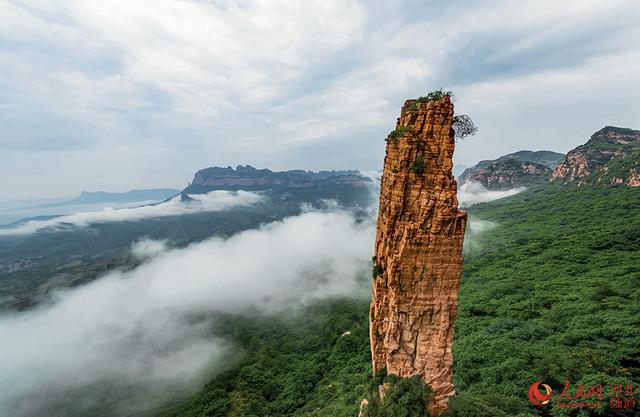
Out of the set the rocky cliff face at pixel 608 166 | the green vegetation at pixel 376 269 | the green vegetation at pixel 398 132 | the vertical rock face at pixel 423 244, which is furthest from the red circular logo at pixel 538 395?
the rocky cliff face at pixel 608 166

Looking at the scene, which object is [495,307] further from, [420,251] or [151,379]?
[151,379]

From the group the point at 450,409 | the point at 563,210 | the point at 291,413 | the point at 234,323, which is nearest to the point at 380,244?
the point at 450,409

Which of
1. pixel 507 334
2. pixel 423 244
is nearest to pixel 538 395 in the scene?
pixel 507 334

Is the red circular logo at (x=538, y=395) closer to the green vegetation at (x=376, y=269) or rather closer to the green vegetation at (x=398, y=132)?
the green vegetation at (x=376, y=269)

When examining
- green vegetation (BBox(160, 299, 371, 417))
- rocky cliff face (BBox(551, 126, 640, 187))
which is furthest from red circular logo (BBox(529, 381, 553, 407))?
rocky cliff face (BBox(551, 126, 640, 187))

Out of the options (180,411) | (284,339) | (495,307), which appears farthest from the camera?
(284,339)

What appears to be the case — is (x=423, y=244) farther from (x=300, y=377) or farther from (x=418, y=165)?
(x=300, y=377)
